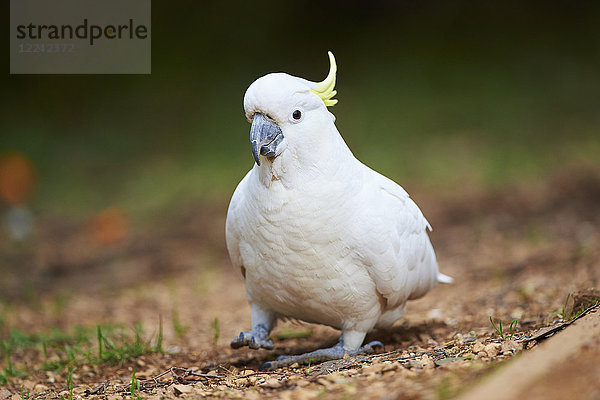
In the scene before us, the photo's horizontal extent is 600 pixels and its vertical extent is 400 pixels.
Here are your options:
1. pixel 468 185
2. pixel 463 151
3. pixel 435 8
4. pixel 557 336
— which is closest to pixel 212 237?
pixel 468 185

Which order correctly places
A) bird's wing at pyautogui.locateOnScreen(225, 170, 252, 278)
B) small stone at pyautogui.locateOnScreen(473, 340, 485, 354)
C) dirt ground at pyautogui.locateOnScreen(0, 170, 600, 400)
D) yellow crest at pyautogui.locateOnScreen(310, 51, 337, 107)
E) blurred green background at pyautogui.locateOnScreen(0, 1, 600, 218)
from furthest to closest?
blurred green background at pyautogui.locateOnScreen(0, 1, 600, 218) → bird's wing at pyautogui.locateOnScreen(225, 170, 252, 278) → yellow crest at pyautogui.locateOnScreen(310, 51, 337, 107) → small stone at pyautogui.locateOnScreen(473, 340, 485, 354) → dirt ground at pyautogui.locateOnScreen(0, 170, 600, 400)

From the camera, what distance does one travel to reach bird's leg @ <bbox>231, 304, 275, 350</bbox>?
372cm

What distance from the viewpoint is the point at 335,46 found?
14.2 meters

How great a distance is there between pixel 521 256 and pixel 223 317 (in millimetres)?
2793

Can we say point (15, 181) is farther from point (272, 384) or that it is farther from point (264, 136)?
point (272, 384)

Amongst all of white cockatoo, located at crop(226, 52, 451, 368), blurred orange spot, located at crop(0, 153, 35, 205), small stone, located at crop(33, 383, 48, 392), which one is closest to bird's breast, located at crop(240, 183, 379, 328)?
white cockatoo, located at crop(226, 52, 451, 368)

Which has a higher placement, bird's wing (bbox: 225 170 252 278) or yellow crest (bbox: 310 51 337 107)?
yellow crest (bbox: 310 51 337 107)

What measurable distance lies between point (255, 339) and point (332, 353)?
1.46 feet

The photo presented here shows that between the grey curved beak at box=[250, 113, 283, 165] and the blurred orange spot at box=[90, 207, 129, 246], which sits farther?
the blurred orange spot at box=[90, 207, 129, 246]

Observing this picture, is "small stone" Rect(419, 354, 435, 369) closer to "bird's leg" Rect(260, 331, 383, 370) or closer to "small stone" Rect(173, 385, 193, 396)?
"bird's leg" Rect(260, 331, 383, 370)

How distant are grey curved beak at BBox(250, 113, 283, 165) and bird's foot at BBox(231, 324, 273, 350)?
1.07 m

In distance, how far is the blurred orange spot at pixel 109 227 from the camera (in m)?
8.12

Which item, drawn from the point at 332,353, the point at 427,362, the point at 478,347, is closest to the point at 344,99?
the point at 332,353

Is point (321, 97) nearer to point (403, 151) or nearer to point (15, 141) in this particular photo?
point (403, 151)
